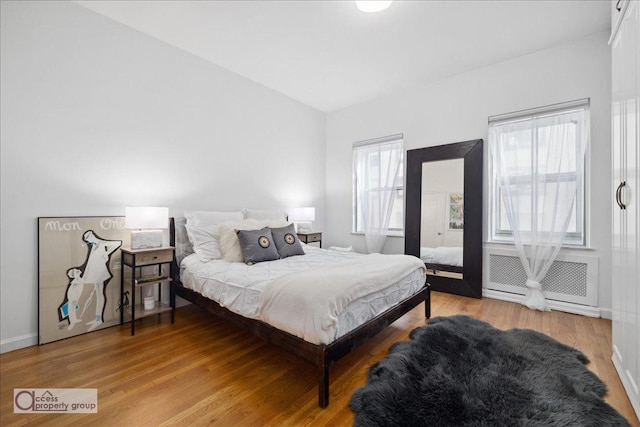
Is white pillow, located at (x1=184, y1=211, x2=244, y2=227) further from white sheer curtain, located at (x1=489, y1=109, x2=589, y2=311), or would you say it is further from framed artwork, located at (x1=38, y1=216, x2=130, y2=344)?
white sheer curtain, located at (x1=489, y1=109, x2=589, y2=311)

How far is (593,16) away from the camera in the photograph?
8.62 ft

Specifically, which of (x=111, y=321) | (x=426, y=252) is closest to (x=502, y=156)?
(x=426, y=252)

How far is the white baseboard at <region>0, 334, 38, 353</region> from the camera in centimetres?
214

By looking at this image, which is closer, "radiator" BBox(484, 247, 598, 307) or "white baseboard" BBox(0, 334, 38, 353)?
"white baseboard" BBox(0, 334, 38, 353)

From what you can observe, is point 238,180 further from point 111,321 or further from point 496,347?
point 496,347

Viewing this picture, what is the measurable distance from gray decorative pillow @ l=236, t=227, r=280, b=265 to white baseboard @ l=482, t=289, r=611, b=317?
274cm

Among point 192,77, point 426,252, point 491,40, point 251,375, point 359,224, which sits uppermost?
point 491,40

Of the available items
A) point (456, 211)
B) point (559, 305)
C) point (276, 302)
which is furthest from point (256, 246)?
point (559, 305)

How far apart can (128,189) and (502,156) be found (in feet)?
13.8

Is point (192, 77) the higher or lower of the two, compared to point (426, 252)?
higher

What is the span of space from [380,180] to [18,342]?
4323 millimetres

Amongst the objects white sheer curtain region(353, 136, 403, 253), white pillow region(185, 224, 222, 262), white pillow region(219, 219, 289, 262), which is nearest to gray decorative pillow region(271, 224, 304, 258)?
white pillow region(219, 219, 289, 262)

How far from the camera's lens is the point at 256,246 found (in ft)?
8.96

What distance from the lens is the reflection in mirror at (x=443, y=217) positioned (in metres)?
3.70
